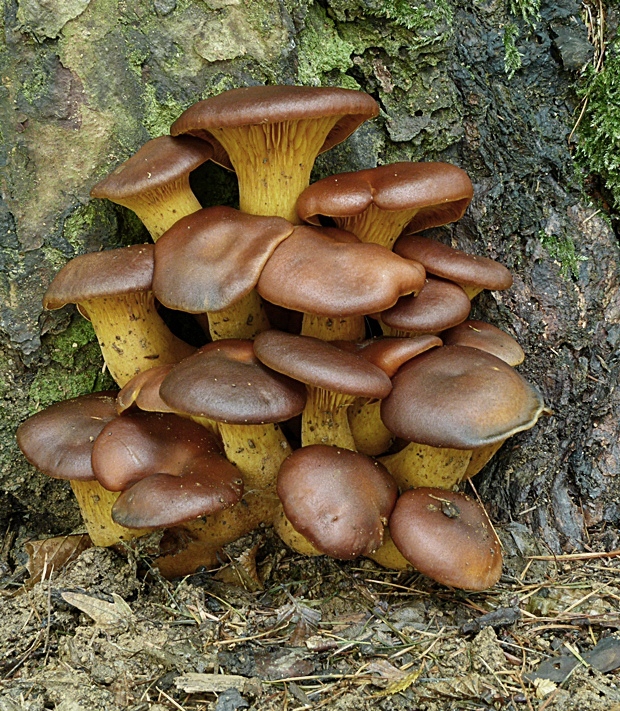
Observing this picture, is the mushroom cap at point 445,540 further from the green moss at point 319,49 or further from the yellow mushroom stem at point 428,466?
the green moss at point 319,49

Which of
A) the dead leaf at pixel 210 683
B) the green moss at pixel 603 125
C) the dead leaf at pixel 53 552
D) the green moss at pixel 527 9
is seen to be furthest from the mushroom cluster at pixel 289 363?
the green moss at pixel 527 9

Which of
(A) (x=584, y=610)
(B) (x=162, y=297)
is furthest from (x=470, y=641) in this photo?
(B) (x=162, y=297)

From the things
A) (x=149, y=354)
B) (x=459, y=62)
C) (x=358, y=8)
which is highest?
(x=358, y=8)

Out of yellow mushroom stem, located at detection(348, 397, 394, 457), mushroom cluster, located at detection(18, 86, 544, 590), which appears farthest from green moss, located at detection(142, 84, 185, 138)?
yellow mushroom stem, located at detection(348, 397, 394, 457)

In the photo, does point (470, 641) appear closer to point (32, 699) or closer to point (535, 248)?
point (32, 699)

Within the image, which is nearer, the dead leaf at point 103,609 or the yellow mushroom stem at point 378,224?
the dead leaf at point 103,609

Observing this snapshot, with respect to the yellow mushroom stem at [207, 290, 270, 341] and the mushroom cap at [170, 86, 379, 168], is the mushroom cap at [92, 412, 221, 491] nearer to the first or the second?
the yellow mushroom stem at [207, 290, 270, 341]
